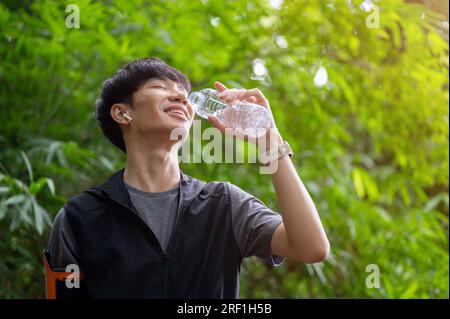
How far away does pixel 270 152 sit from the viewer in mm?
1134

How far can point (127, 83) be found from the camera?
4.53 feet

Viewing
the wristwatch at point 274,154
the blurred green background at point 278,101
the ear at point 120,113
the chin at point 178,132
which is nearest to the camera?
the wristwatch at point 274,154

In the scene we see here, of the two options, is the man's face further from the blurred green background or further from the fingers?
the blurred green background

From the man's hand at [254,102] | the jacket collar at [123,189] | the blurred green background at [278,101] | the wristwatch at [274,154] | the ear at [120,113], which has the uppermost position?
the man's hand at [254,102]

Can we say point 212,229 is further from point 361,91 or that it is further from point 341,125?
point 341,125

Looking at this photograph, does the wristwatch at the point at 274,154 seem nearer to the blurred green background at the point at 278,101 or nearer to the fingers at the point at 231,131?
the fingers at the point at 231,131

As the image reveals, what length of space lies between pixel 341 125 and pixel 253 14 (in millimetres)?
1022

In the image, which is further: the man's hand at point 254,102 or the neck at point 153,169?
the neck at point 153,169

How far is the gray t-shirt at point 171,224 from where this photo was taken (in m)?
1.19

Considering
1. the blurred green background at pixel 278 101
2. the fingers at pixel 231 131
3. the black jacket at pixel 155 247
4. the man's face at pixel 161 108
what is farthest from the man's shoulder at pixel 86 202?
the blurred green background at pixel 278 101

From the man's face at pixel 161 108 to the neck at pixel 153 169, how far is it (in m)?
0.04

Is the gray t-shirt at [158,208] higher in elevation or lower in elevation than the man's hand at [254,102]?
lower

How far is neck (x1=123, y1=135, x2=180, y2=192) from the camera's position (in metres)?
1.29
